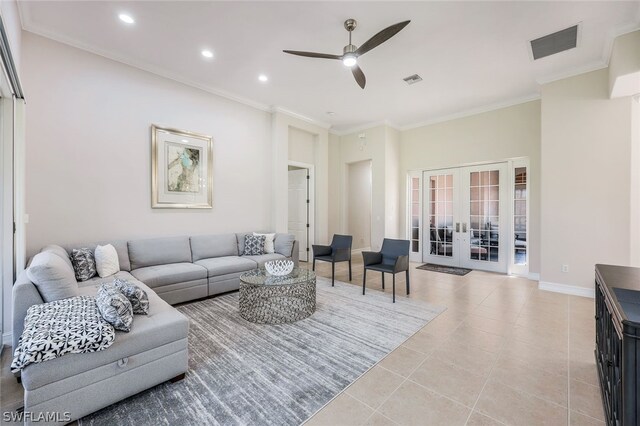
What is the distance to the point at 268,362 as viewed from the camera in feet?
7.78

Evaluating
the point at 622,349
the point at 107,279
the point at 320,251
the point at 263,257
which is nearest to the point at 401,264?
the point at 320,251

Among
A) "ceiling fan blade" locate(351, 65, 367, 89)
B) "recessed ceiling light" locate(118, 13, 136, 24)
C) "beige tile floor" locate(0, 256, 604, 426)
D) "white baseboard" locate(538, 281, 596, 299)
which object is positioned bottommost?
"beige tile floor" locate(0, 256, 604, 426)

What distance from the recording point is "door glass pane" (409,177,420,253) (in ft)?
22.6

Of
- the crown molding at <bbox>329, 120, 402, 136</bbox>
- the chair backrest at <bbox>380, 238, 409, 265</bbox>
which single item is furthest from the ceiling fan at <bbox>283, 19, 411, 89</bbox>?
the crown molding at <bbox>329, 120, 402, 136</bbox>

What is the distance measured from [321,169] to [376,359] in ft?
16.4

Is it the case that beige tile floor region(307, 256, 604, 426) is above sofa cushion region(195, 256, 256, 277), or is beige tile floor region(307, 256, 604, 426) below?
→ below

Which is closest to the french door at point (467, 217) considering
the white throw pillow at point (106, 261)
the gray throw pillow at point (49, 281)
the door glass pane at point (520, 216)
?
the door glass pane at point (520, 216)

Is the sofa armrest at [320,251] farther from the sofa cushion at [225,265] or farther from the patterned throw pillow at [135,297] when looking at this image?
the patterned throw pillow at [135,297]

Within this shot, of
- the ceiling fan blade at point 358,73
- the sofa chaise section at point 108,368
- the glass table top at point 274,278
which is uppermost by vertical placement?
the ceiling fan blade at point 358,73

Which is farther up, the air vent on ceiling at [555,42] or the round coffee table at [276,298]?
the air vent on ceiling at [555,42]

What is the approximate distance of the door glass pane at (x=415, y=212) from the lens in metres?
6.90

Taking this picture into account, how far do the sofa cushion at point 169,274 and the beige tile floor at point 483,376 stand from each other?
4.30 feet

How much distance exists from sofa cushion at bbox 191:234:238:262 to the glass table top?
4.22ft

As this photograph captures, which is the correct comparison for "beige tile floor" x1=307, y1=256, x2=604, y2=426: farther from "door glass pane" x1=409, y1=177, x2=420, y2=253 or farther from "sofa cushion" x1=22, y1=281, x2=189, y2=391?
"door glass pane" x1=409, y1=177, x2=420, y2=253
